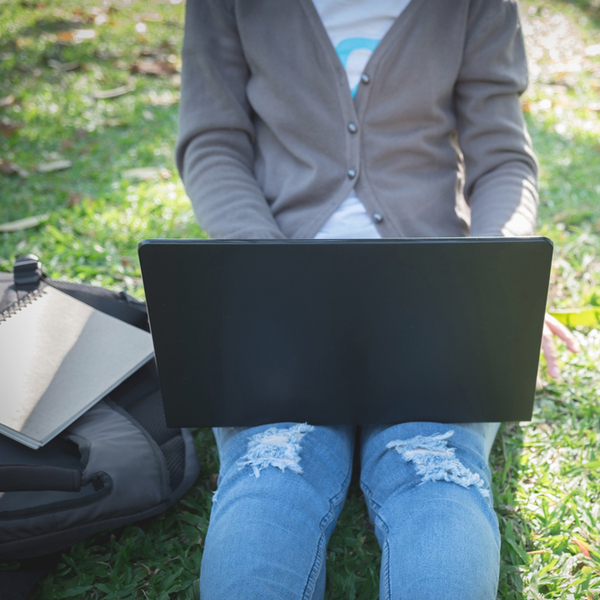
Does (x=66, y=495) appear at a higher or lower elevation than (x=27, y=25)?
lower

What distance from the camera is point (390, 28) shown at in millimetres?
1335

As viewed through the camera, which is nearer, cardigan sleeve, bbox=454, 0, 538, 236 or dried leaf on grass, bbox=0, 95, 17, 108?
cardigan sleeve, bbox=454, 0, 538, 236

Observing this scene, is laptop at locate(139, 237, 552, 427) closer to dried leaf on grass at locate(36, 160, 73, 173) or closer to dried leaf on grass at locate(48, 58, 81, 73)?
dried leaf on grass at locate(36, 160, 73, 173)

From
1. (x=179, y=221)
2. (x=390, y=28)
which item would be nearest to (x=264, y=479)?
(x=390, y=28)

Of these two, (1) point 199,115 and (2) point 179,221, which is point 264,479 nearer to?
(1) point 199,115

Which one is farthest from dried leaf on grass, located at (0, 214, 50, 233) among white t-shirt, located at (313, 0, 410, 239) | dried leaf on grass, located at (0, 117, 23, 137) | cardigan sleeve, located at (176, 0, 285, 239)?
white t-shirt, located at (313, 0, 410, 239)

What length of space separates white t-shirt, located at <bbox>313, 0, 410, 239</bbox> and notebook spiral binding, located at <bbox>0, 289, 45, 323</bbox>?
0.69 m

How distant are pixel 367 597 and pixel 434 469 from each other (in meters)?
0.31

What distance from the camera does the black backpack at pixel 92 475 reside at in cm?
105

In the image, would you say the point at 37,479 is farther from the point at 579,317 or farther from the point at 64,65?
the point at 64,65

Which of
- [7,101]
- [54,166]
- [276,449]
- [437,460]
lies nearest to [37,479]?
[276,449]

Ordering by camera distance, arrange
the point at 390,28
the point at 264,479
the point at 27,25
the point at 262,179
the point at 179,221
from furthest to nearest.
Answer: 1. the point at 27,25
2. the point at 179,221
3. the point at 262,179
4. the point at 390,28
5. the point at 264,479

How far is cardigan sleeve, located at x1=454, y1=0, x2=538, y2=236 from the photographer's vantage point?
1339 millimetres

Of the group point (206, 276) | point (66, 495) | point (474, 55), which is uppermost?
point (474, 55)
